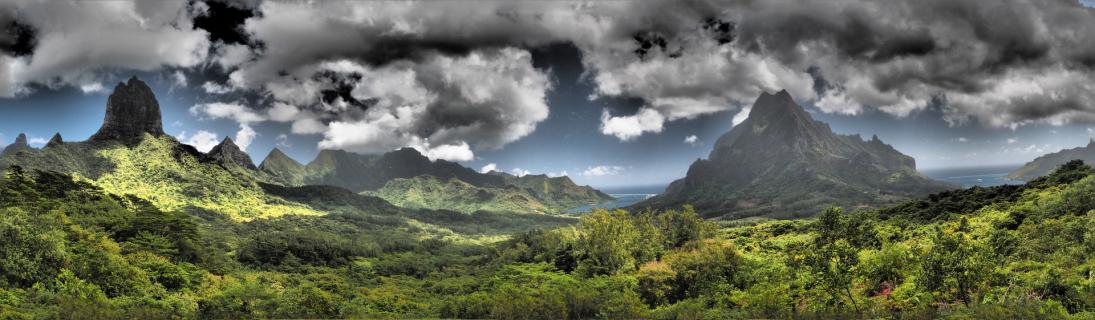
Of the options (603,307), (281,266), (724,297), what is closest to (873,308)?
(724,297)

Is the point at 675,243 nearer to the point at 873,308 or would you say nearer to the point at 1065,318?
the point at 873,308

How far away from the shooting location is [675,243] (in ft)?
228

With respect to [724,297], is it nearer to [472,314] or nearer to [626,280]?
[626,280]

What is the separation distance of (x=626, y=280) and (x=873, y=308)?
991 inches

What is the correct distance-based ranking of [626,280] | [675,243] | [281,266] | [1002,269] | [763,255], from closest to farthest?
[1002,269] < [626,280] < [763,255] < [675,243] < [281,266]

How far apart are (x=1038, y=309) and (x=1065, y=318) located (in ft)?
3.78

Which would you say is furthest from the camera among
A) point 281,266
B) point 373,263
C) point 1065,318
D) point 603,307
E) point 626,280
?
point 373,263

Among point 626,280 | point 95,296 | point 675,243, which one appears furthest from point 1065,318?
point 95,296

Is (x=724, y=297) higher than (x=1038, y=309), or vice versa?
(x=1038, y=309)

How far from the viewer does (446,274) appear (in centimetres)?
14162

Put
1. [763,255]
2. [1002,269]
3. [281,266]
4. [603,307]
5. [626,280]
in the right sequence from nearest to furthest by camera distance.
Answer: [1002,269] → [603,307] → [626,280] → [763,255] → [281,266]

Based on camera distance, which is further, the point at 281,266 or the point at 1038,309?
the point at 281,266

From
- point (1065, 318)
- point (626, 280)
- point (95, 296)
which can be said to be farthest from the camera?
point (626, 280)

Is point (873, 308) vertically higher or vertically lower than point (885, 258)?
lower
